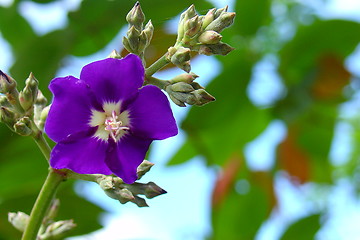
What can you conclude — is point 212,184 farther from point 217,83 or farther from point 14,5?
point 14,5

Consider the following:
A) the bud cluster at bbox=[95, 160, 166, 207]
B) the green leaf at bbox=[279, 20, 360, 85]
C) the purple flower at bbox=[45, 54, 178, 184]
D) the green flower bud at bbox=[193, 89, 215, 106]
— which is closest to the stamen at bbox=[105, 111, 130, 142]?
the purple flower at bbox=[45, 54, 178, 184]

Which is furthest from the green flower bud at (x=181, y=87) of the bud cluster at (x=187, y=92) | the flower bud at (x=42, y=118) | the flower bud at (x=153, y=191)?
the flower bud at (x=42, y=118)

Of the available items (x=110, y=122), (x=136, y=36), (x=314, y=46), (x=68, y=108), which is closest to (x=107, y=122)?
(x=110, y=122)

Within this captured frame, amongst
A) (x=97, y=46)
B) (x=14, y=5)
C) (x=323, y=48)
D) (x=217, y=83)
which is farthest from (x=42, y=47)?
(x=323, y=48)

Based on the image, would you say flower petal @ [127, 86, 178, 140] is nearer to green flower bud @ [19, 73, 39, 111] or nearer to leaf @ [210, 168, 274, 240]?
green flower bud @ [19, 73, 39, 111]

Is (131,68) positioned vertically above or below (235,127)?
above

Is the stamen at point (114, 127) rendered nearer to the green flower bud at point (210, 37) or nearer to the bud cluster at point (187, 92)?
the bud cluster at point (187, 92)
